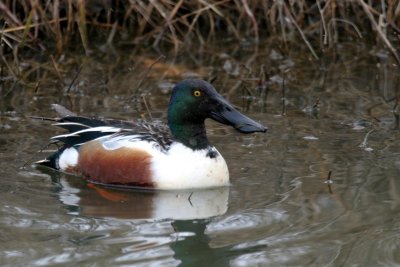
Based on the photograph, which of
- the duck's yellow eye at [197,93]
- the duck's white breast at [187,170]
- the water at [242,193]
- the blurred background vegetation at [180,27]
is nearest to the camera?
the water at [242,193]

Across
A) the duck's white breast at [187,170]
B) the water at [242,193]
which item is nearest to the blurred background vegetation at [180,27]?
the water at [242,193]

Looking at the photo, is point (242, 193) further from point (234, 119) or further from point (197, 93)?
point (197, 93)

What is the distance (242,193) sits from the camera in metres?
6.02

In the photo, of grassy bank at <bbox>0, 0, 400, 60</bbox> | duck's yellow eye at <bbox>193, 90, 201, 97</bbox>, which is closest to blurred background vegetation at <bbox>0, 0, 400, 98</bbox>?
grassy bank at <bbox>0, 0, 400, 60</bbox>

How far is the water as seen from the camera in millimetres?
4992

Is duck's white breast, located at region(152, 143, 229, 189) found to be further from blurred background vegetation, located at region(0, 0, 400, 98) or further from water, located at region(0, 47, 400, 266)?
blurred background vegetation, located at region(0, 0, 400, 98)

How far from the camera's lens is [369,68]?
9297 mm

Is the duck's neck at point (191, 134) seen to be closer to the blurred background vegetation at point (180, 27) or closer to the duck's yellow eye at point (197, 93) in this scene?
the duck's yellow eye at point (197, 93)

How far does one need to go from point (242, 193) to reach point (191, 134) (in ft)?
1.82

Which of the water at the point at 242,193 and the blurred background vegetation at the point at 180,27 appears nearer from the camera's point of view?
the water at the point at 242,193

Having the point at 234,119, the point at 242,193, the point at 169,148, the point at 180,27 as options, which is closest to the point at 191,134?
the point at 169,148

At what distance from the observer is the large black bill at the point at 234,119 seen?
617 centimetres

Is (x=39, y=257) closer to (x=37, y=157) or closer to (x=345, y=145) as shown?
(x=37, y=157)

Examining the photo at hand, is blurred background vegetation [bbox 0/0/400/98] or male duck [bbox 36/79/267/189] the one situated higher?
blurred background vegetation [bbox 0/0/400/98]
